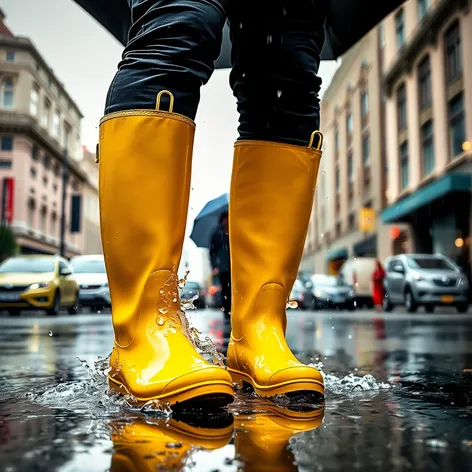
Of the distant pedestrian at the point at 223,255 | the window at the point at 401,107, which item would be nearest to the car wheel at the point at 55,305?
the distant pedestrian at the point at 223,255

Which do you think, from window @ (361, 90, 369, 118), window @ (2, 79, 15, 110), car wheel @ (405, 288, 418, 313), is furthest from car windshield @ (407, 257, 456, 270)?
window @ (2, 79, 15, 110)

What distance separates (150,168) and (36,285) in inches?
389

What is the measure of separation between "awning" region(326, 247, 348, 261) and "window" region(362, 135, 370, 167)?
19.5ft

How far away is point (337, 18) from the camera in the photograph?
181cm

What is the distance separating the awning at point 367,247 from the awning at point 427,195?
13.2ft

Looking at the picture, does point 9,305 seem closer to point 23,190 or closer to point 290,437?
point 290,437

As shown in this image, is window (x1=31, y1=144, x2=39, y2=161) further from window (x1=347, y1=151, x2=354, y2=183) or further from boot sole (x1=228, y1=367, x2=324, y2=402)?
boot sole (x1=228, y1=367, x2=324, y2=402)

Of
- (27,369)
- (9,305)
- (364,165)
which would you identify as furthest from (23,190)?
(27,369)

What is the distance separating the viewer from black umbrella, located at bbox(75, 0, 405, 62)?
1.64 m

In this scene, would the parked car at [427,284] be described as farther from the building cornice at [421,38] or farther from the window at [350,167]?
the window at [350,167]

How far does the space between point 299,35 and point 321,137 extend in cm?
25

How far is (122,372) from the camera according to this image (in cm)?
123

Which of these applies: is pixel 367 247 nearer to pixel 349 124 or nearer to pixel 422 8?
pixel 349 124

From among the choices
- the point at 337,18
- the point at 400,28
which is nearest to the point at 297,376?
the point at 337,18
